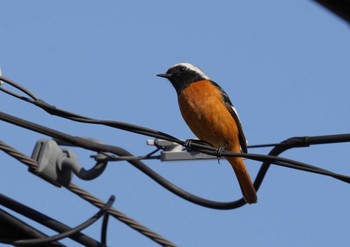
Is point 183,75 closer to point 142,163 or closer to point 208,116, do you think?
point 208,116

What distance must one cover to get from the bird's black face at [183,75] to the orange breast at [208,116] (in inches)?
8.9

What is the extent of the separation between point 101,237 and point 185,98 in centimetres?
312

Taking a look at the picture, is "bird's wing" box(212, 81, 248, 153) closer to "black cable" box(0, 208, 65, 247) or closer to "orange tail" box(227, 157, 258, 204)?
"orange tail" box(227, 157, 258, 204)

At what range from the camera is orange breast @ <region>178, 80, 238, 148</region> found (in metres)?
5.72

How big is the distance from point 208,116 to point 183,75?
855 mm

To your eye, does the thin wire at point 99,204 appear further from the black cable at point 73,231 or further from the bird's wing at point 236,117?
the bird's wing at point 236,117

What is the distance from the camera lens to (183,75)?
251 inches

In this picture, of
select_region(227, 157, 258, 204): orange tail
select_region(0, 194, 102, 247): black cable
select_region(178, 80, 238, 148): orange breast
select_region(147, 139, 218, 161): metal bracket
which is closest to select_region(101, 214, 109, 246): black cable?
select_region(0, 194, 102, 247): black cable

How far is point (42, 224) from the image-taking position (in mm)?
2957

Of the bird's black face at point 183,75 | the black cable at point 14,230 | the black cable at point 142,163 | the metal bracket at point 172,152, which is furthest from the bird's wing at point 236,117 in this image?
the black cable at point 14,230

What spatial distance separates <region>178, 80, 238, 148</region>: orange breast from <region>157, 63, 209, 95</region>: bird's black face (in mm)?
226

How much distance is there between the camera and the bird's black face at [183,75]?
628 cm

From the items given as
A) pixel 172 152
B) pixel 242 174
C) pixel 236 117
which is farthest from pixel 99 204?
pixel 236 117

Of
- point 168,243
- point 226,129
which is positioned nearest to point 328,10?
point 168,243
